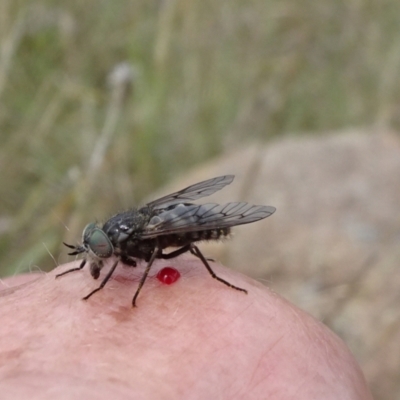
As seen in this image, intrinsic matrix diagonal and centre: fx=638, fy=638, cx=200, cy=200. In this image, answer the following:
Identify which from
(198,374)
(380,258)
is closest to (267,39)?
(380,258)

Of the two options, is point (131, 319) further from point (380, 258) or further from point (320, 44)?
point (320, 44)

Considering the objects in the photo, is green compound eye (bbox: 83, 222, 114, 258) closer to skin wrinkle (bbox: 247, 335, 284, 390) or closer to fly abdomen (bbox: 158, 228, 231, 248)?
fly abdomen (bbox: 158, 228, 231, 248)

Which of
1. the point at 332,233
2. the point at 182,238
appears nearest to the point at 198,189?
the point at 182,238

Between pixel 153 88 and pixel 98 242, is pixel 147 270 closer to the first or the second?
pixel 98 242

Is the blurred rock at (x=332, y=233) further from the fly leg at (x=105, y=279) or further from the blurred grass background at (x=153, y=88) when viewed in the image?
the fly leg at (x=105, y=279)

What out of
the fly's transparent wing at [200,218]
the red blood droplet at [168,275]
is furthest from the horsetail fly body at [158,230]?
the red blood droplet at [168,275]
